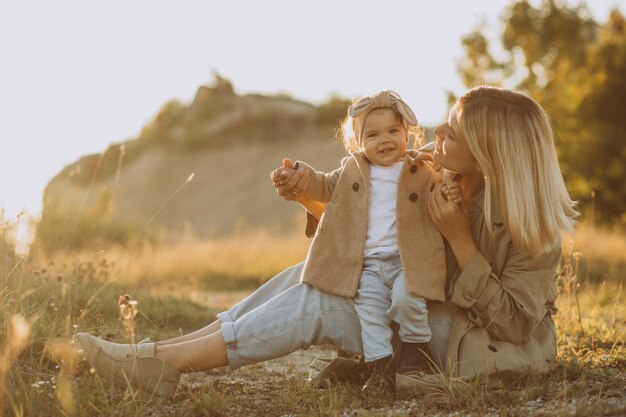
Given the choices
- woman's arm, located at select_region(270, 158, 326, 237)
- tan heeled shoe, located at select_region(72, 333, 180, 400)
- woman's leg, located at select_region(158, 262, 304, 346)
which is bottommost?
tan heeled shoe, located at select_region(72, 333, 180, 400)

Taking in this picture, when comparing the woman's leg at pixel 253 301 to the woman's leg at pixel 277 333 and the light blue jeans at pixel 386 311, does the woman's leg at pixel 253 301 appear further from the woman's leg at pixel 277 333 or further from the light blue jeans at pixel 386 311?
the light blue jeans at pixel 386 311

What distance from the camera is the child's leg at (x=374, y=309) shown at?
3.41 m

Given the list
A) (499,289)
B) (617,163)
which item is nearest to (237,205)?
(617,163)

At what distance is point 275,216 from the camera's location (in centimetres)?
2544

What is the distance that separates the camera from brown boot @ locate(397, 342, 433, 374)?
138 inches

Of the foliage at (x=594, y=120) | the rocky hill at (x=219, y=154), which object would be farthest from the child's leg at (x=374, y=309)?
the rocky hill at (x=219, y=154)

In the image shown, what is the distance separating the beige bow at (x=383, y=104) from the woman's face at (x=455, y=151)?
8.7 inches

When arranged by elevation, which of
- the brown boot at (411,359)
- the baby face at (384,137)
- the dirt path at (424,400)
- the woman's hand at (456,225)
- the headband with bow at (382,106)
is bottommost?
the dirt path at (424,400)

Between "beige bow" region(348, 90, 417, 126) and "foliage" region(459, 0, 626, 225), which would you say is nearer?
"beige bow" region(348, 90, 417, 126)

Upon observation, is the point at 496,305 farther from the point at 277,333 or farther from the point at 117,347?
the point at 117,347

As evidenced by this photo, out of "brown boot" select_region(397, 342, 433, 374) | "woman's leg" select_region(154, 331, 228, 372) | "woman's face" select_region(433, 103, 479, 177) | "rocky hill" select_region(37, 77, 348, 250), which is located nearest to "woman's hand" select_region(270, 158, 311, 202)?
"woman's face" select_region(433, 103, 479, 177)

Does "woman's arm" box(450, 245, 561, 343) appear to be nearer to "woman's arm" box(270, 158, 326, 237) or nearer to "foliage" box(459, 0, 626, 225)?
"woman's arm" box(270, 158, 326, 237)

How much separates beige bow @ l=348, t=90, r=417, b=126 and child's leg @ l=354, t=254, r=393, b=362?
26.6 inches

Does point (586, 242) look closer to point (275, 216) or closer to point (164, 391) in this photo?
point (164, 391)
